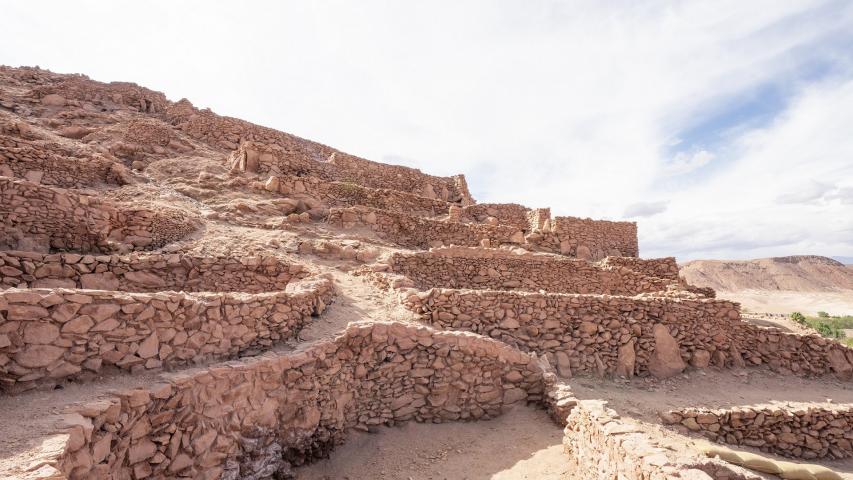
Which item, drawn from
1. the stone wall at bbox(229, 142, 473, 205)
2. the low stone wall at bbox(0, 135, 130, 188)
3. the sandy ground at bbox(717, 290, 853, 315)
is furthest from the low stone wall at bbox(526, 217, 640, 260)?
the sandy ground at bbox(717, 290, 853, 315)

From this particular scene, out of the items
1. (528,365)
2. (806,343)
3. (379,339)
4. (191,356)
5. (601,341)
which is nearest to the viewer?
(191,356)

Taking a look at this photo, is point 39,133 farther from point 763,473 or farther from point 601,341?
point 763,473

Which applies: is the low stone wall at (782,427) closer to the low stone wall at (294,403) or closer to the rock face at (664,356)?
the rock face at (664,356)

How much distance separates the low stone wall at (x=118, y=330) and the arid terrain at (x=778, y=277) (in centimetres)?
5679

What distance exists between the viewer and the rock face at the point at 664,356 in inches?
367

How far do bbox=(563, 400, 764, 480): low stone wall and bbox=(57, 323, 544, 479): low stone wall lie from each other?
1654 mm

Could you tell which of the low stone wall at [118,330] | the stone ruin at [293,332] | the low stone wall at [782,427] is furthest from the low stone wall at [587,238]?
the low stone wall at [118,330]

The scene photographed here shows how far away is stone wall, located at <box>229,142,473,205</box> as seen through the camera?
642 inches

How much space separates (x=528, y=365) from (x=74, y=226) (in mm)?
9328

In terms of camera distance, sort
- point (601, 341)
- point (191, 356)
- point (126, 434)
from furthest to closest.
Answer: point (601, 341), point (191, 356), point (126, 434)

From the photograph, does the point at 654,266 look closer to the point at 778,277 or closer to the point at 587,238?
the point at 587,238

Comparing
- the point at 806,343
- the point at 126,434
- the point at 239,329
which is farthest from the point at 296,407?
the point at 806,343

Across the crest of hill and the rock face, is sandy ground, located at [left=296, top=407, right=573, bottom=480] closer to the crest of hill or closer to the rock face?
the rock face

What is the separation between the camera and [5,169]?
1008 centimetres
